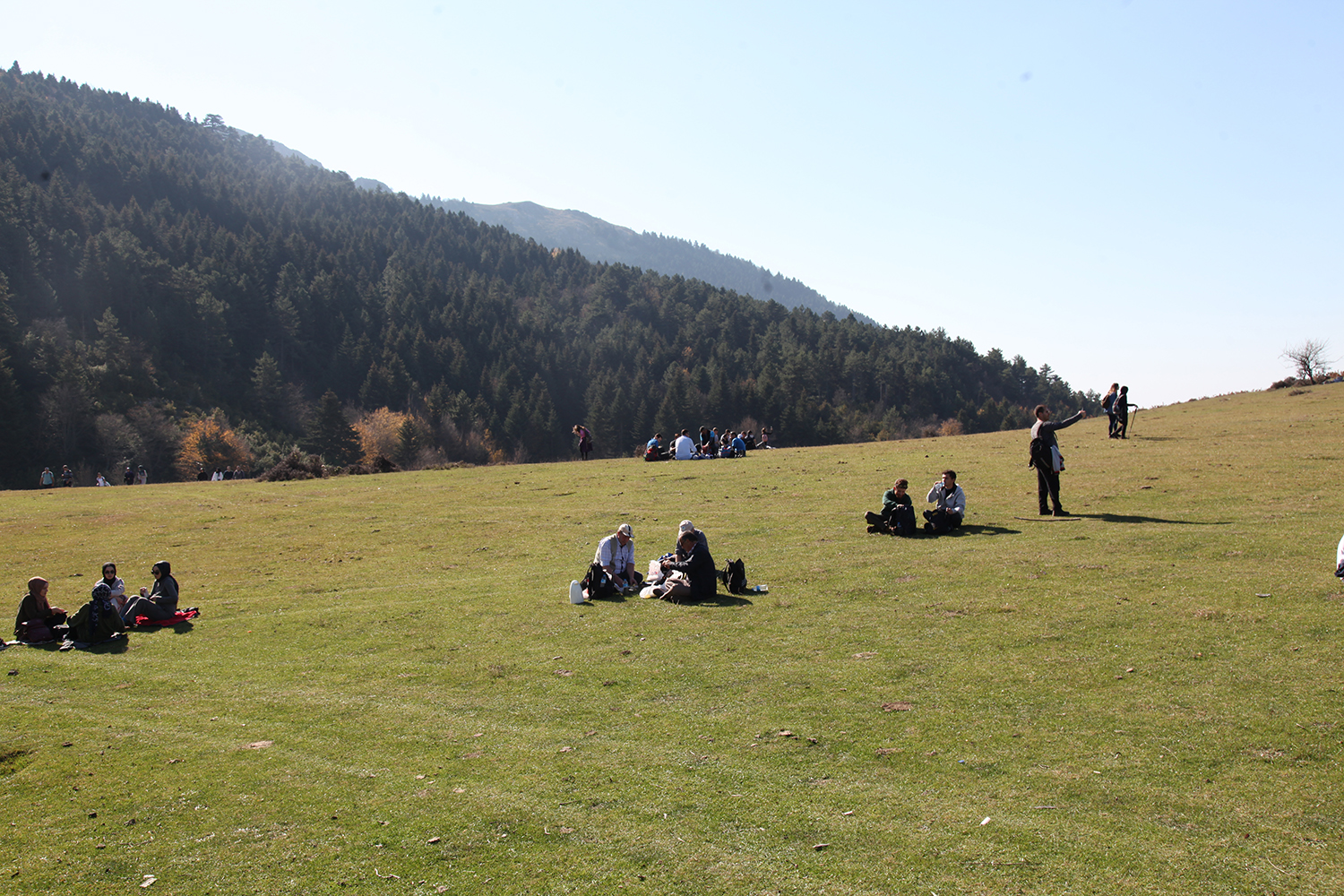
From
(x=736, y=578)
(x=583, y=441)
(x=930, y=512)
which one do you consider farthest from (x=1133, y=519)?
(x=583, y=441)

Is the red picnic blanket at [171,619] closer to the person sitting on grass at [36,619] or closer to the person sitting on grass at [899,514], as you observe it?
the person sitting on grass at [36,619]

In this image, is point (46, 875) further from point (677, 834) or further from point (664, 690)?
point (664, 690)

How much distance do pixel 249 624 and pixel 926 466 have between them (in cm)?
2435

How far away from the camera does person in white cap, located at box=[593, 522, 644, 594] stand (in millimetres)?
16688

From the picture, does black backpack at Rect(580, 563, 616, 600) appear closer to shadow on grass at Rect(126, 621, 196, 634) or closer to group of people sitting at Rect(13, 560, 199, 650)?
shadow on grass at Rect(126, 621, 196, 634)

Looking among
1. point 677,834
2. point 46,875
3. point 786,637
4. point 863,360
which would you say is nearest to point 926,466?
point 786,637

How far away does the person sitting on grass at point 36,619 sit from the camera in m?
14.8

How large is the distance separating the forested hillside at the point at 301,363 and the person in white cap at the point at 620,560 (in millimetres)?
102790

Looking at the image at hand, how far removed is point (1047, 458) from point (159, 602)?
20533mm

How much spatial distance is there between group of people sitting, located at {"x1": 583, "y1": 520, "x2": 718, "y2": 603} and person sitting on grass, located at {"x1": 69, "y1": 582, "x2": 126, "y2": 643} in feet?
28.0

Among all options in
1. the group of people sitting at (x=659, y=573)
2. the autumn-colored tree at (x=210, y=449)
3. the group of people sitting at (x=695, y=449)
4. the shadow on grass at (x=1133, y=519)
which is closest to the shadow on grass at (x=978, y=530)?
the shadow on grass at (x=1133, y=519)

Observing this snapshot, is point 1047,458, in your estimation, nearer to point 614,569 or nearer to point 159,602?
point 614,569

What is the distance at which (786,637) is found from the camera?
12.8 m

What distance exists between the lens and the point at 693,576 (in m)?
15.8
